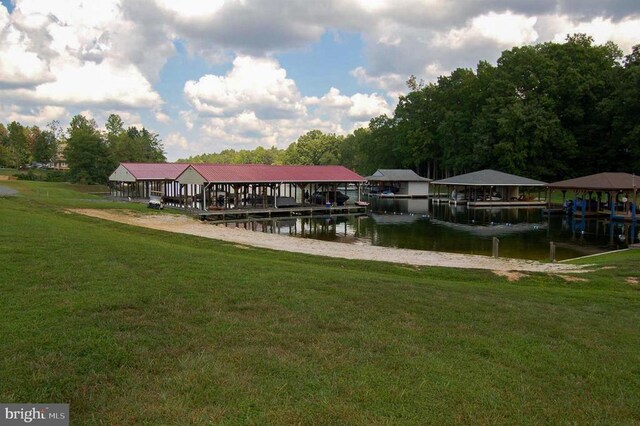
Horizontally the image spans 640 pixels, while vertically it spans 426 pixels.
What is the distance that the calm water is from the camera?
25453 millimetres

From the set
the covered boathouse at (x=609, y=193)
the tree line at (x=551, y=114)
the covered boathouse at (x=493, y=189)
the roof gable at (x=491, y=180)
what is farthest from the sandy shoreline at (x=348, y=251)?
the tree line at (x=551, y=114)

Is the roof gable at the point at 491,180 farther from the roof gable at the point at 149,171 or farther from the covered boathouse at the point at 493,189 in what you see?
Answer: the roof gable at the point at 149,171

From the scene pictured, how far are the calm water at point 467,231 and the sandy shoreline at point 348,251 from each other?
3.49 m

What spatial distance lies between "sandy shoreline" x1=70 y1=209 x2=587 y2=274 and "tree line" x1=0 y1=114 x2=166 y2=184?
39501mm

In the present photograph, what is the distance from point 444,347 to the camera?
6.10m

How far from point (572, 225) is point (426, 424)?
3633 centimetres

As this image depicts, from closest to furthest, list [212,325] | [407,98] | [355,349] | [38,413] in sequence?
[38,413], [355,349], [212,325], [407,98]

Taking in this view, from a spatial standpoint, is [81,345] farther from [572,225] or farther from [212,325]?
[572,225]

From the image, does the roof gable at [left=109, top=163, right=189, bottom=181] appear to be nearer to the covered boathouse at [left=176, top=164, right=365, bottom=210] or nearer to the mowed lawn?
the covered boathouse at [left=176, top=164, right=365, bottom=210]

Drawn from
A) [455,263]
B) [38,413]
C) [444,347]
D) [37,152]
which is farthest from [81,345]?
[37,152]

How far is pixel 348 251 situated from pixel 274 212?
20345 millimetres

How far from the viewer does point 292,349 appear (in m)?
5.67

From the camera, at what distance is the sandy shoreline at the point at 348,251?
17484 millimetres

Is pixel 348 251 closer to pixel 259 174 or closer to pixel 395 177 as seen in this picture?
pixel 259 174
